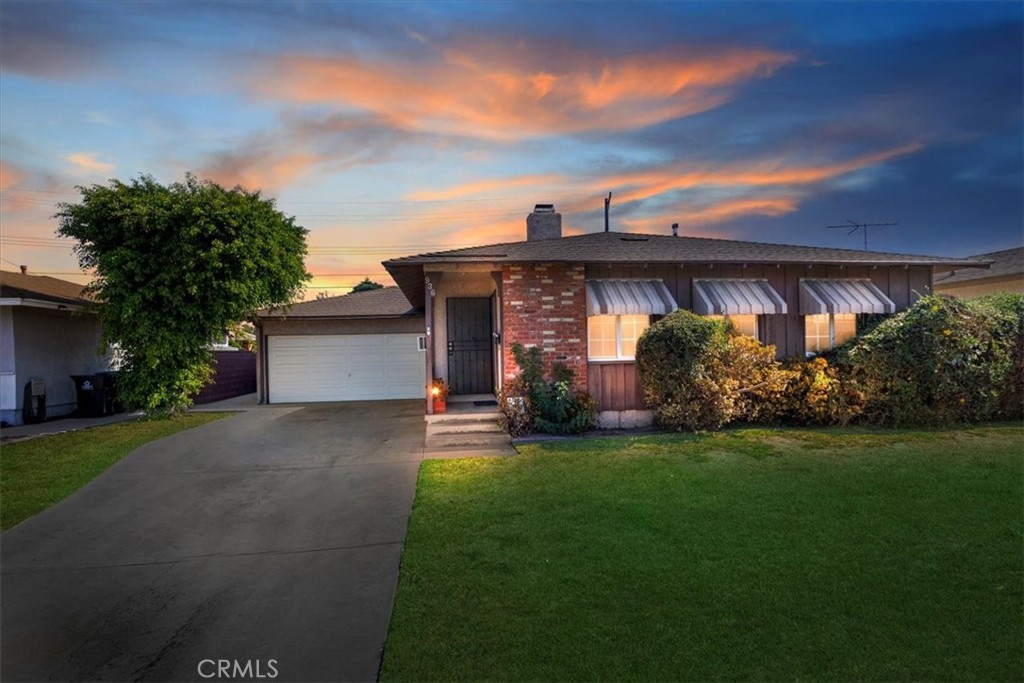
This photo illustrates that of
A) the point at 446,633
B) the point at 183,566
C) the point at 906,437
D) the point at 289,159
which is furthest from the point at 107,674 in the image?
the point at 289,159

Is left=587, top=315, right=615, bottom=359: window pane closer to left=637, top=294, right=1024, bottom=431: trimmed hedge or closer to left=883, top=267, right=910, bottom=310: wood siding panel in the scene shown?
left=637, top=294, right=1024, bottom=431: trimmed hedge

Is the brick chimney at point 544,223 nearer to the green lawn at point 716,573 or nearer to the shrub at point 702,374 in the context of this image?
the shrub at point 702,374

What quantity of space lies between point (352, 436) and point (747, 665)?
8.41m

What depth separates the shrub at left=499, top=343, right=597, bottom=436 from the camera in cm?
944

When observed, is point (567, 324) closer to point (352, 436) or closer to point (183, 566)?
point (352, 436)

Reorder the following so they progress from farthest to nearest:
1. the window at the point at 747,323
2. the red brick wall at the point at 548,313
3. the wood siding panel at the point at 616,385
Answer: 1. the window at the point at 747,323
2. the wood siding panel at the point at 616,385
3. the red brick wall at the point at 548,313

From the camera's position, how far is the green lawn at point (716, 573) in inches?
110

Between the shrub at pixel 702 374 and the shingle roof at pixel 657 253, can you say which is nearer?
the shrub at pixel 702 374

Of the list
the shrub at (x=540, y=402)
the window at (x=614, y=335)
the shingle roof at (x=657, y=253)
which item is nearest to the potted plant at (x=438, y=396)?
the shrub at (x=540, y=402)

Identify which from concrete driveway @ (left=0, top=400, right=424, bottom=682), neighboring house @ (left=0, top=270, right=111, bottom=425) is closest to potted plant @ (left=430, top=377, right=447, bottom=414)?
concrete driveway @ (left=0, top=400, right=424, bottom=682)

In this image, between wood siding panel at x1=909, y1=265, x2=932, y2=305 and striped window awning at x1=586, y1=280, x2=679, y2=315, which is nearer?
striped window awning at x1=586, y1=280, x2=679, y2=315

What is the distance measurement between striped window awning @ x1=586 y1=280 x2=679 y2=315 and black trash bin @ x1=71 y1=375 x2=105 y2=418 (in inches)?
533

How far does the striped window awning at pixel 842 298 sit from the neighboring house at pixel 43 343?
53.6 feet

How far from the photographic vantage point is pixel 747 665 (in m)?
2.73
